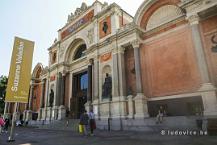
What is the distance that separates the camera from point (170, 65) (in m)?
12.1

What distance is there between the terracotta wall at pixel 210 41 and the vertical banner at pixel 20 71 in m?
9.69

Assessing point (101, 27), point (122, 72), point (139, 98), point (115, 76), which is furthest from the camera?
point (101, 27)

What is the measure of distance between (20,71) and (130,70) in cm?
906

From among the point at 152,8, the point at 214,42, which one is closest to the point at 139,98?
the point at 214,42

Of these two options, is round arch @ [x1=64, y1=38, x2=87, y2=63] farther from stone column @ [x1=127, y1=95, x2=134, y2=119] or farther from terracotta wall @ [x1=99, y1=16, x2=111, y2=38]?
stone column @ [x1=127, y1=95, x2=134, y2=119]

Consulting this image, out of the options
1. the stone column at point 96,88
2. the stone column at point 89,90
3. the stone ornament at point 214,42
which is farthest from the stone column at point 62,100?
the stone ornament at point 214,42

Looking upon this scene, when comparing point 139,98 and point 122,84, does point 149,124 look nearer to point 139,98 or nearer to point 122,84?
point 139,98

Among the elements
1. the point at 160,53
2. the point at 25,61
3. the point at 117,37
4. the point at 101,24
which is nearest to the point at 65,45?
the point at 101,24

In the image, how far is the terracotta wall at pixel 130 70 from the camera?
45.8ft

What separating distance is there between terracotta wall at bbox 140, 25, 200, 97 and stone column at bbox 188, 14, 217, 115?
2.85 ft

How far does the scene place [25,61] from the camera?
7.45 metres

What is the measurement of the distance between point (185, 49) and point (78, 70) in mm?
12115

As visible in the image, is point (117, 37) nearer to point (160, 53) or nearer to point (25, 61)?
point (160, 53)

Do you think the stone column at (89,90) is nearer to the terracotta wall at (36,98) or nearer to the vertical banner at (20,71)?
the vertical banner at (20,71)
